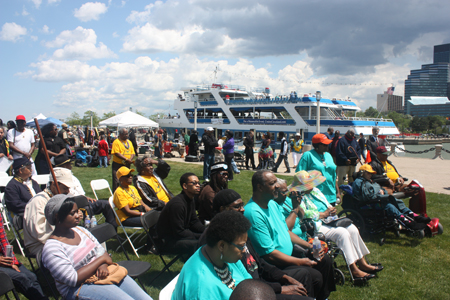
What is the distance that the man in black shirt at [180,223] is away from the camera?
3451 millimetres

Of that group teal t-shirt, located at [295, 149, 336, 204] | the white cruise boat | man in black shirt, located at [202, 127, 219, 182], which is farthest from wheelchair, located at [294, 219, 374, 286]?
the white cruise boat

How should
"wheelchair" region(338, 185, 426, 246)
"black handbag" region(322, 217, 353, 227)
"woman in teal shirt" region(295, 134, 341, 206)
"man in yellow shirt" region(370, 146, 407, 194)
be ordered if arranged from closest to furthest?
"black handbag" region(322, 217, 353, 227), "woman in teal shirt" region(295, 134, 341, 206), "wheelchair" region(338, 185, 426, 246), "man in yellow shirt" region(370, 146, 407, 194)

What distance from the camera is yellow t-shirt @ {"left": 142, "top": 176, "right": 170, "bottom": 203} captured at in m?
5.16

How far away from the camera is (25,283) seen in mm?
2658

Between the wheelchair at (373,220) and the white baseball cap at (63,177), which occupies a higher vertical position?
the white baseball cap at (63,177)

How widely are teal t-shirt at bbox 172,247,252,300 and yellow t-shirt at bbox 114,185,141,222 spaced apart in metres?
2.95

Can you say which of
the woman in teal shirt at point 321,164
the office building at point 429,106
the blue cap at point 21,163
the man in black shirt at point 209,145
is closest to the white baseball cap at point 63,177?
the blue cap at point 21,163

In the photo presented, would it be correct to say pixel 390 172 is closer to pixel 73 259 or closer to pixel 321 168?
pixel 321 168

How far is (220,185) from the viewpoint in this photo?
4277 mm

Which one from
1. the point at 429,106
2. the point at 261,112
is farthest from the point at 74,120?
the point at 429,106

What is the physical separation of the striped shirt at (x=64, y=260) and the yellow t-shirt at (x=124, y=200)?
1.96 metres

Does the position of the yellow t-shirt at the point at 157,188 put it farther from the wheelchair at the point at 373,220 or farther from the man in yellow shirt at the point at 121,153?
the wheelchair at the point at 373,220

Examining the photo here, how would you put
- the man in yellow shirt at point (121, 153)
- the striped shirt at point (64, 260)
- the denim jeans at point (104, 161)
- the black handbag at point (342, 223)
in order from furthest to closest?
the denim jeans at point (104, 161), the man in yellow shirt at point (121, 153), the black handbag at point (342, 223), the striped shirt at point (64, 260)

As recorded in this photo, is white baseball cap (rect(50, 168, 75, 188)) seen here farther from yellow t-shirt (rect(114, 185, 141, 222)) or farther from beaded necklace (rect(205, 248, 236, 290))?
beaded necklace (rect(205, 248, 236, 290))
